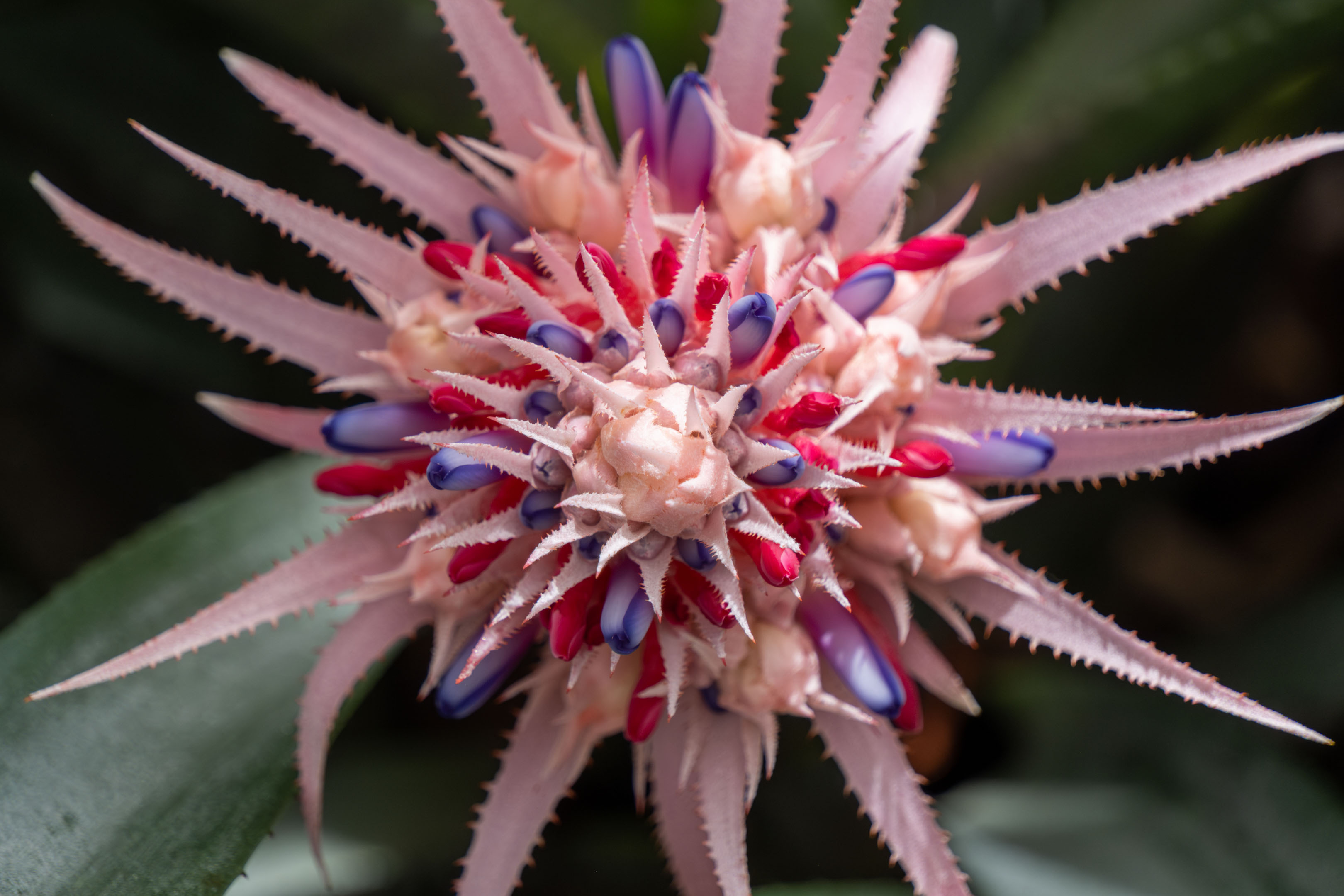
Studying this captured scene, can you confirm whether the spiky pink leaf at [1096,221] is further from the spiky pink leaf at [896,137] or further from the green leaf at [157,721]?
the green leaf at [157,721]

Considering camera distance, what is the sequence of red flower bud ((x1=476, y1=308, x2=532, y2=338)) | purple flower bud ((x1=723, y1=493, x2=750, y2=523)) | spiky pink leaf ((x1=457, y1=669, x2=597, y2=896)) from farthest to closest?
spiky pink leaf ((x1=457, y1=669, x2=597, y2=896)) < red flower bud ((x1=476, y1=308, x2=532, y2=338)) < purple flower bud ((x1=723, y1=493, x2=750, y2=523))

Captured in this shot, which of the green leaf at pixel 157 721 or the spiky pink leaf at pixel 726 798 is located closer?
the spiky pink leaf at pixel 726 798

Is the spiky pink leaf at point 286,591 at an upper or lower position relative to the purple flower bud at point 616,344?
lower

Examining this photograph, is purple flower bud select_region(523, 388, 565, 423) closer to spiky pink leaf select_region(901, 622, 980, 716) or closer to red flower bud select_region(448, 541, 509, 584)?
red flower bud select_region(448, 541, 509, 584)

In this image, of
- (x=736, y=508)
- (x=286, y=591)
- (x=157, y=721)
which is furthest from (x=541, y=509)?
(x=157, y=721)

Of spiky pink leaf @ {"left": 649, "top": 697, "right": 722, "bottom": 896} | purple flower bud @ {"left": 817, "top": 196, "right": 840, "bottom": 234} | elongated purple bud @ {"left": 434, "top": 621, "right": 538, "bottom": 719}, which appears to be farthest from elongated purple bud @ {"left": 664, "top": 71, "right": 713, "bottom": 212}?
spiky pink leaf @ {"left": 649, "top": 697, "right": 722, "bottom": 896}

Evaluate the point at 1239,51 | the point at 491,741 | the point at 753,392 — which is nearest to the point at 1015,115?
the point at 1239,51

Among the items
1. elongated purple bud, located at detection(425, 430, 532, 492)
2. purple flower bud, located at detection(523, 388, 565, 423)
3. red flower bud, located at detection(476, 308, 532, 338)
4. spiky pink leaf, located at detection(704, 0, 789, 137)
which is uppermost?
spiky pink leaf, located at detection(704, 0, 789, 137)

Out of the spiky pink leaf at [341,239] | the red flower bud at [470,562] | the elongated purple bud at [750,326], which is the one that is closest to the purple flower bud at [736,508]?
the elongated purple bud at [750,326]

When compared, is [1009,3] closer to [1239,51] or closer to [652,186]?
[1239,51]
